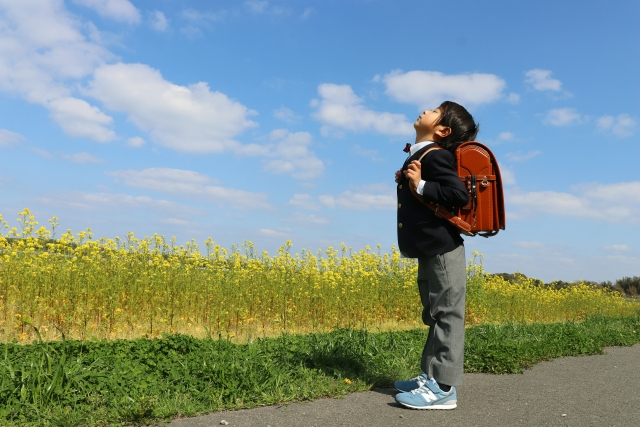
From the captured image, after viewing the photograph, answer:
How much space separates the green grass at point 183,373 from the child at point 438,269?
610mm

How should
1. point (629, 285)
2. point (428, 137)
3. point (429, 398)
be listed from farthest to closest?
point (629, 285)
point (428, 137)
point (429, 398)

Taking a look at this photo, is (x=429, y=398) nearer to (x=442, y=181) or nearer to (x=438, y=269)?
(x=438, y=269)

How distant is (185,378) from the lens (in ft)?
12.1

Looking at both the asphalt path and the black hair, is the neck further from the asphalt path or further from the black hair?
the asphalt path

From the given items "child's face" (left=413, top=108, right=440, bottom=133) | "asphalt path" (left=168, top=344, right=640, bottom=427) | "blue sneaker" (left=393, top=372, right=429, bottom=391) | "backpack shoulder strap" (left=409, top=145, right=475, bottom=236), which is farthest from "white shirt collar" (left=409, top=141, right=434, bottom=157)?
"asphalt path" (left=168, top=344, right=640, bottom=427)

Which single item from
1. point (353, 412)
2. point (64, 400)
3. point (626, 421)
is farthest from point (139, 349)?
point (626, 421)

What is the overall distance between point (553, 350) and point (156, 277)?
18.7ft

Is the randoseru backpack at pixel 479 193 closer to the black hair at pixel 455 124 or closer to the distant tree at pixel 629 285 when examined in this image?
the black hair at pixel 455 124

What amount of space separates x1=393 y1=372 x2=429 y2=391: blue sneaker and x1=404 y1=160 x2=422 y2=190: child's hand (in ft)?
4.52

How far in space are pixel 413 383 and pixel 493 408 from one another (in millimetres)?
581

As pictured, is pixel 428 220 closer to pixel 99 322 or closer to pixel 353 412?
pixel 353 412

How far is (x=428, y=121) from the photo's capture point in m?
3.83

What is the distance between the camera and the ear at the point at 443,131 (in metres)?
3.81

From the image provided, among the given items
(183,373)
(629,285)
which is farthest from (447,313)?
(629,285)
